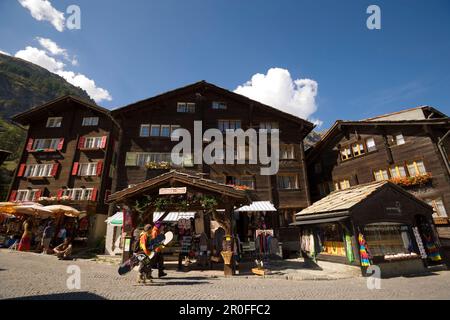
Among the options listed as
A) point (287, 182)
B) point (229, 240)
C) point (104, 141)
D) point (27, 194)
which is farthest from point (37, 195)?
point (287, 182)

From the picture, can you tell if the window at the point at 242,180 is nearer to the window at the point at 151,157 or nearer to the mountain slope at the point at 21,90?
the window at the point at 151,157

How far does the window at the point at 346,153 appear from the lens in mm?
22406

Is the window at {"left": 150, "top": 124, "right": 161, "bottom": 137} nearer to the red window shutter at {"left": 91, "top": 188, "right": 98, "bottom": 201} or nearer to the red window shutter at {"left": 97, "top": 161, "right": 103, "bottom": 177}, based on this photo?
the red window shutter at {"left": 97, "top": 161, "right": 103, "bottom": 177}

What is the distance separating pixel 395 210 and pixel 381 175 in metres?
9.52

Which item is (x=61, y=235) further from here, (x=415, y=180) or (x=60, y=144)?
(x=415, y=180)

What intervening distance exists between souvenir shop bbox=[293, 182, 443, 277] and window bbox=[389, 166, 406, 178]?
6.92 m

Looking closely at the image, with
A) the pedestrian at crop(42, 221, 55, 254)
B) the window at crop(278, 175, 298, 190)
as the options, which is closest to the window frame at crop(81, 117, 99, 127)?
the pedestrian at crop(42, 221, 55, 254)

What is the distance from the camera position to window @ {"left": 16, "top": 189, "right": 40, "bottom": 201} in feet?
80.9

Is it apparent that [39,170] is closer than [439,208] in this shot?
No

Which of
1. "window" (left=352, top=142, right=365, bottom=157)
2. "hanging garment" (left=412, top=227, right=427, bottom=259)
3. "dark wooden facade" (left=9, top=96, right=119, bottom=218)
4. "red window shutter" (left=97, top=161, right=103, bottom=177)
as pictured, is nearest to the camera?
"hanging garment" (left=412, top=227, right=427, bottom=259)

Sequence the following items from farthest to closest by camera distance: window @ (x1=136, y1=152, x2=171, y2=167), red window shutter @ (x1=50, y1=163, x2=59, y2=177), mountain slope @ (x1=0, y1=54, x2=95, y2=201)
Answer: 1. mountain slope @ (x1=0, y1=54, x2=95, y2=201)
2. red window shutter @ (x1=50, y1=163, x2=59, y2=177)
3. window @ (x1=136, y1=152, x2=171, y2=167)

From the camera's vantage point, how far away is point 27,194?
976 inches
